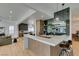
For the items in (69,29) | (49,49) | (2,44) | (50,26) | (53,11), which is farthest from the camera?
(2,44)

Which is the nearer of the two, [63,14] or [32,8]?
[32,8]

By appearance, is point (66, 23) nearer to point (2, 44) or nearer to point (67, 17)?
point (67, 17)

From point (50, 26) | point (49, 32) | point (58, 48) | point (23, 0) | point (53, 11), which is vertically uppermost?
point (53, 11)

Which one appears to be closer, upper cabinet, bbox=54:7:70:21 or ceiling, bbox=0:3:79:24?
ceiling, bbox=0:3:79:24

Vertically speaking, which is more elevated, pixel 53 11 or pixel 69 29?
pixel 53 11

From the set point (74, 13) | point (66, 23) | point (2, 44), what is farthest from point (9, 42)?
point (74, 13)

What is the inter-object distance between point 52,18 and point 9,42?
4221mm

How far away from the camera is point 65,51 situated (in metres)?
3.67

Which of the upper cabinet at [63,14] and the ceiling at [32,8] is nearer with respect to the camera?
the ceiling at [32,8]

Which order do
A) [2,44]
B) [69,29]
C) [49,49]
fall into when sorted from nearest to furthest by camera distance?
[49,49], [69,29], [2,44]

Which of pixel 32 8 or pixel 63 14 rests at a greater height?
pixel 32 8

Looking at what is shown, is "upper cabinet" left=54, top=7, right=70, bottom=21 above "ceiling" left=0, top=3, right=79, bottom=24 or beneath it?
beneath

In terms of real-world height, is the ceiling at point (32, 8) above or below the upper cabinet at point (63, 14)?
above

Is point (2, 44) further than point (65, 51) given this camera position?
Yes
